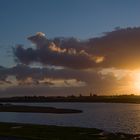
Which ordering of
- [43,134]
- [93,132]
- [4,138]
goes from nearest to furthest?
[4,138] < [43,134] < [93,132]

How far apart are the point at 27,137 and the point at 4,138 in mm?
3758

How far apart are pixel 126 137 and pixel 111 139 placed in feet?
14.3

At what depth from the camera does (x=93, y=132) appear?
2714 inches

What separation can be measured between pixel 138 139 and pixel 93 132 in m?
10.6

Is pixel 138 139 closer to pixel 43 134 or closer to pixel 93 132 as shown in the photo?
pixel 93 132

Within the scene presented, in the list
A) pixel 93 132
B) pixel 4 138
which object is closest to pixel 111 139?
pixel 93 132

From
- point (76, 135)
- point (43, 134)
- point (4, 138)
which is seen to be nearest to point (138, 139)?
point (76, 135)

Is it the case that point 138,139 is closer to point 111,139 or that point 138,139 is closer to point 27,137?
point 111,139

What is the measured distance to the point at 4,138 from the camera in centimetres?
5912

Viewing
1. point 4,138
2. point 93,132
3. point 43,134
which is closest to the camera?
point 4,138

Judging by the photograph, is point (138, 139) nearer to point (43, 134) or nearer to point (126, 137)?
point (126, 137)

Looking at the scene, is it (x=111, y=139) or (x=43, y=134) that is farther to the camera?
(x=43, y=134)

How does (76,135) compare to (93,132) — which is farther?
(93,132)

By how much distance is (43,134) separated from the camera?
64.6 meters
